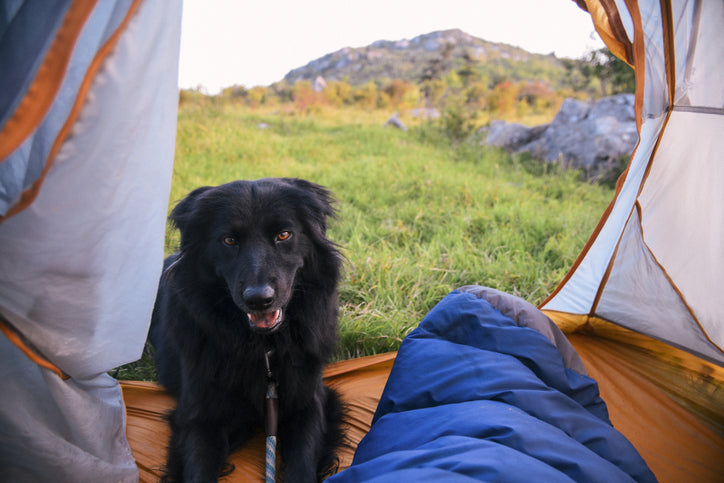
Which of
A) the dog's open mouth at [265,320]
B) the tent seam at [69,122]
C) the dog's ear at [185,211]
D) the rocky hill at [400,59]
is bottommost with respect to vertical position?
the dog's open mouth at [265,320]

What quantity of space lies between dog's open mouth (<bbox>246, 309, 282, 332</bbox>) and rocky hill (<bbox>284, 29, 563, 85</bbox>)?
40342 mm

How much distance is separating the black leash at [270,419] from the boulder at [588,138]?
552 centimetres

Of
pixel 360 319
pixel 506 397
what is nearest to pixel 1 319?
pixel 506 397

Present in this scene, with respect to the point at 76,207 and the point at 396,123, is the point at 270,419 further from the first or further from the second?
the point at 396,123

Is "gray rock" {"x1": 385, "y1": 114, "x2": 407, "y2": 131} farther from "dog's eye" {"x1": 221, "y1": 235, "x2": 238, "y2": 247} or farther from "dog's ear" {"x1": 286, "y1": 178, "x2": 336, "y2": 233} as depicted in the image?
"dog's eye" {"x1": 221, "y1": 235, "x2": 238, "y2": 247}

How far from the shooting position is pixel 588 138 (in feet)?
20.3

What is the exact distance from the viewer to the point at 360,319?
8.55 ft

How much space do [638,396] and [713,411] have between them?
29cm

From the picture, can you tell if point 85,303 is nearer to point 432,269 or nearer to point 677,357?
point 432,269

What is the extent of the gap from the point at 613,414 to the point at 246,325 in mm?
1753

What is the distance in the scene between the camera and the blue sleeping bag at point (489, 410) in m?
1.01

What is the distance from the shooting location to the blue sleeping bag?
1.01 meters

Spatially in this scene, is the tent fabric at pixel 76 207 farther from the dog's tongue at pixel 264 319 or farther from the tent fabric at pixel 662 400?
the tent fabric at pixel 662 400

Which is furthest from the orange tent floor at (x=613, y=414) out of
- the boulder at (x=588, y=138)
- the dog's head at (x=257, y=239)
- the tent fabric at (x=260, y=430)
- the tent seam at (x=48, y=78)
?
the boulder at (x=588, y=138)
